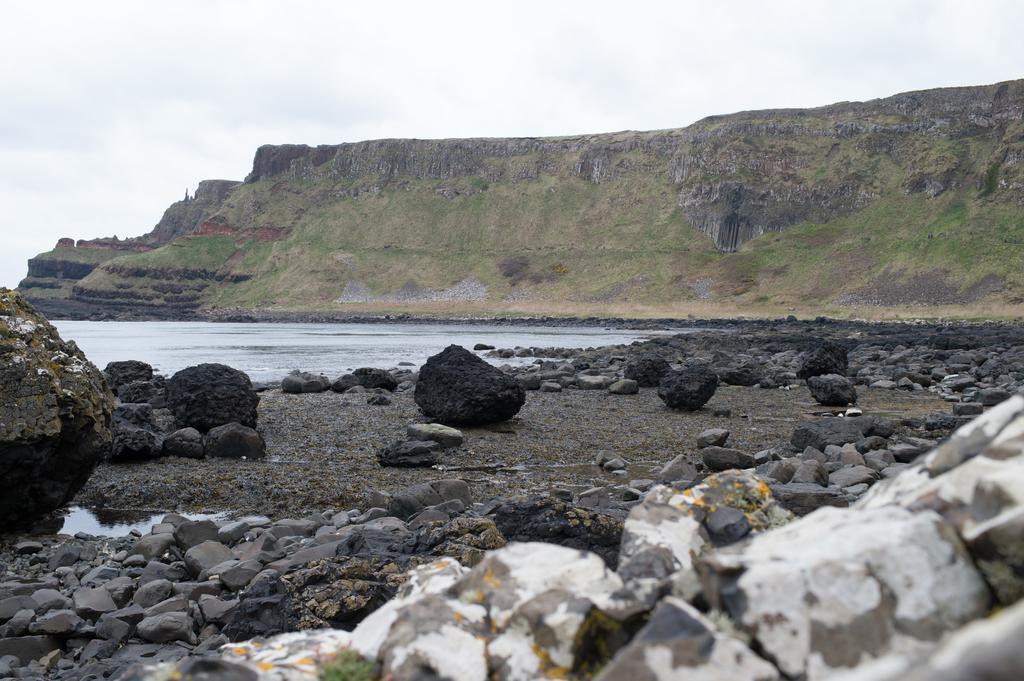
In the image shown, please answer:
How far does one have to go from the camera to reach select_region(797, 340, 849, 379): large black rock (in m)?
31.1

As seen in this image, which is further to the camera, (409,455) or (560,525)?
(409,455)

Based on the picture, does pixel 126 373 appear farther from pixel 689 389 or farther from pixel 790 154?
pixel 790 154

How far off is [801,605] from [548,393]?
25.5m

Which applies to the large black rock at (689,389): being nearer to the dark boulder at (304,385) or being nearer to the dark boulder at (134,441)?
the dark boulder at (304,385)

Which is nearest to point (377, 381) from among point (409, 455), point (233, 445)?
point (233, 445)

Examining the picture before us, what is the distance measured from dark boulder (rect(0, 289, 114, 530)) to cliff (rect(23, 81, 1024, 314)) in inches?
4193

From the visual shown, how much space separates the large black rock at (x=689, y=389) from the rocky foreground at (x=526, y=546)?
77mm

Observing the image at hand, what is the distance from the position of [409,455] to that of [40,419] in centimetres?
716

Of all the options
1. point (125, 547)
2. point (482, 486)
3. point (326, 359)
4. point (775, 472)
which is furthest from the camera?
point (326, 359)

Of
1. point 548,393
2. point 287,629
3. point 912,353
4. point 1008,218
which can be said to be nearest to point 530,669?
point 287,629

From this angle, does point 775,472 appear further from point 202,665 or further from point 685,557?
point 202,665

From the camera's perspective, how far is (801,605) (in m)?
2.95

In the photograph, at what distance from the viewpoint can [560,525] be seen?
8258 mm

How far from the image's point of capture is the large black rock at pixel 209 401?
18.8 metres
